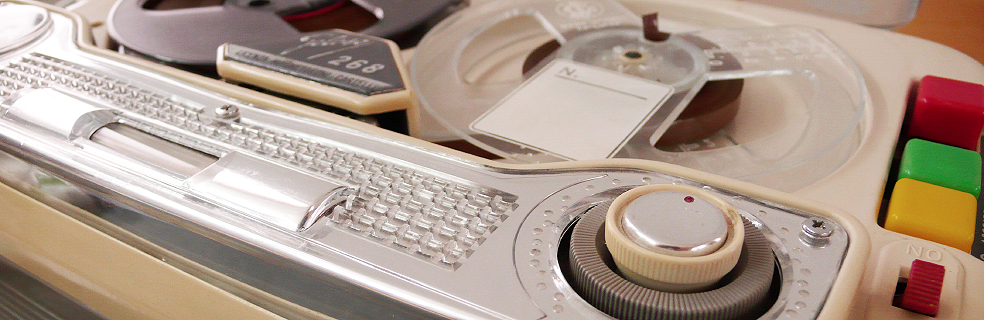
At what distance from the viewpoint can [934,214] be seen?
403 mm

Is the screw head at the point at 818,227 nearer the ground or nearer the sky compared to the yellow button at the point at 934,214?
nearer the sky

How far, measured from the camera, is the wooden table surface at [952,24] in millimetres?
741

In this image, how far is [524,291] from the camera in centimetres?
32

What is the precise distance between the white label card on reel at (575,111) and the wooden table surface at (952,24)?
418mm

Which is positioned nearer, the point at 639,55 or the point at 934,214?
the point at 934,214

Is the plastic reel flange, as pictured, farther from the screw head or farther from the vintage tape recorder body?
the screw head

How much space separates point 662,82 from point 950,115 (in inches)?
8.4

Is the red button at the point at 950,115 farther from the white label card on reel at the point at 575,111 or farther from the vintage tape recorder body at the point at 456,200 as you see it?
the white label card on reel at the point at 575,111

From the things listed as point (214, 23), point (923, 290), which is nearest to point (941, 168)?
point (923, 290)

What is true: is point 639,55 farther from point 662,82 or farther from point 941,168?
point 941,168

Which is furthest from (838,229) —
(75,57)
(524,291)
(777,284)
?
(75,57)

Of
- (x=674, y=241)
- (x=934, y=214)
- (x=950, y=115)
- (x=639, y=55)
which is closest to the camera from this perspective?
(x=674, y=241)

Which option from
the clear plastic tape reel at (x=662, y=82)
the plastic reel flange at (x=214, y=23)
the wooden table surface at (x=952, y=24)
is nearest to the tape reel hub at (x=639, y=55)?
the clear plastic tape reel at (x=662, y=82)

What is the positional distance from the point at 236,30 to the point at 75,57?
0.14 meters
